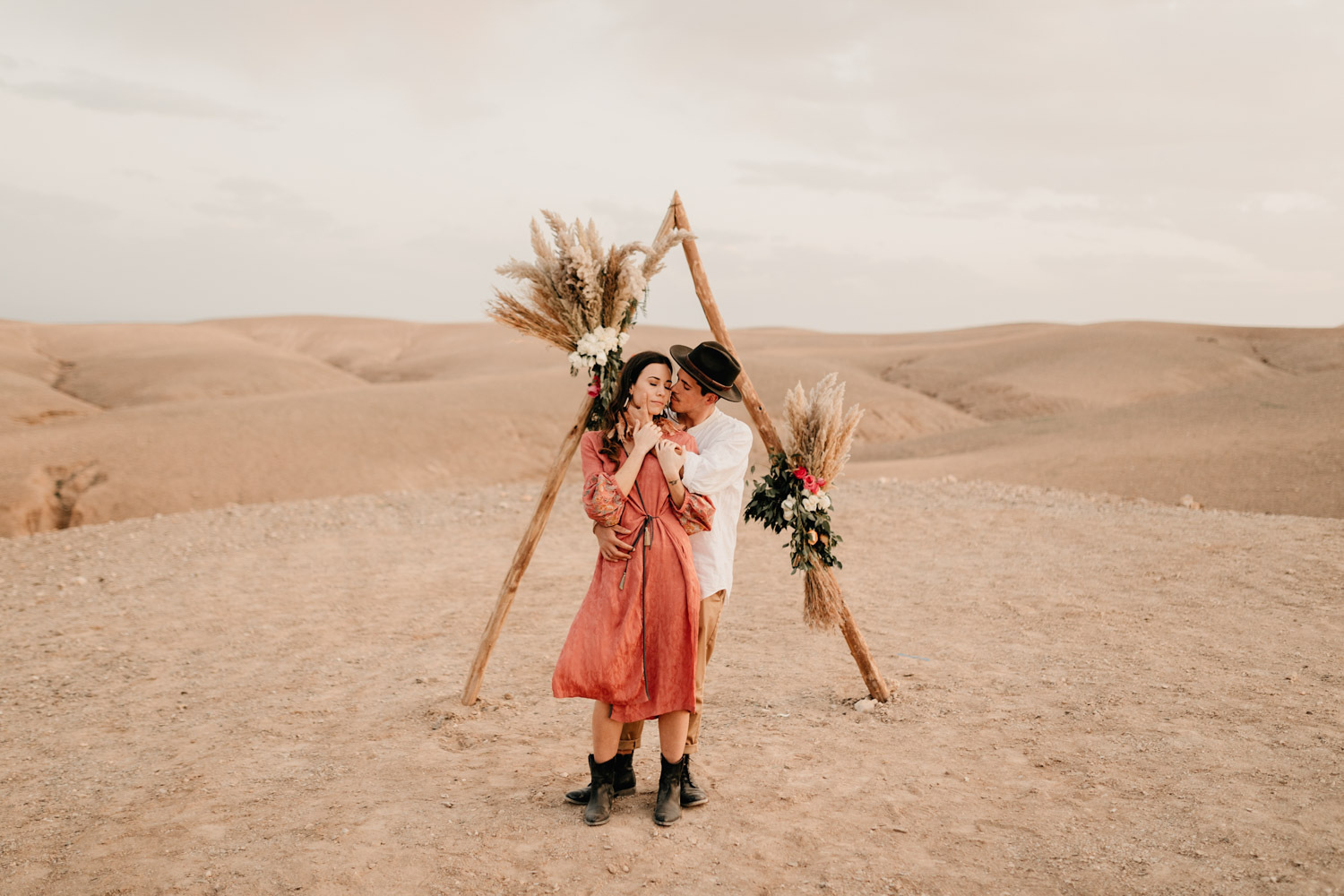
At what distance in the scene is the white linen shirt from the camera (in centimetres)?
367

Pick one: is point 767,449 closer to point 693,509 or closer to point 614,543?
point 693,509

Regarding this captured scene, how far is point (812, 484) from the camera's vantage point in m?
4.93

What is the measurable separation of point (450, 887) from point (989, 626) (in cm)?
488

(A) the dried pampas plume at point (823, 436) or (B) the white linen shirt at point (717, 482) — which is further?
(A) the dried pampas plume at point (823, 436)

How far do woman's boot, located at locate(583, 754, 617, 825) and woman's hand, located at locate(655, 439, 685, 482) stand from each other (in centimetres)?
123

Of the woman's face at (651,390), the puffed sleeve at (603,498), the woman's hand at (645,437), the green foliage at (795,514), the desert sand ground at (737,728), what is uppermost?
the woman's face at (651,390)

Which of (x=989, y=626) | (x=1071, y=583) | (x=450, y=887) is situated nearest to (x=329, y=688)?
(x=450, y=887)

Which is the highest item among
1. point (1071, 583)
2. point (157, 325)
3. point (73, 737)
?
point (157, 325)

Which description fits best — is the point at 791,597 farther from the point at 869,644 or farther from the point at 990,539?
the point at 990,539

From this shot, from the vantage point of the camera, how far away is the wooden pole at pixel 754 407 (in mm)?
4984

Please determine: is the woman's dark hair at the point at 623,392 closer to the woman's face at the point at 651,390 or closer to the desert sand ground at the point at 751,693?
the woman's face at the point at 651,390

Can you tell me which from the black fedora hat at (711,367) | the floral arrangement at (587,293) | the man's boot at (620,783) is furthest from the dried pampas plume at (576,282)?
the man's boot at (620,783)

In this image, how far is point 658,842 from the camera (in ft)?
11.8

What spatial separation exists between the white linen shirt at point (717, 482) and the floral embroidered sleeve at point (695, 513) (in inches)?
1.3
